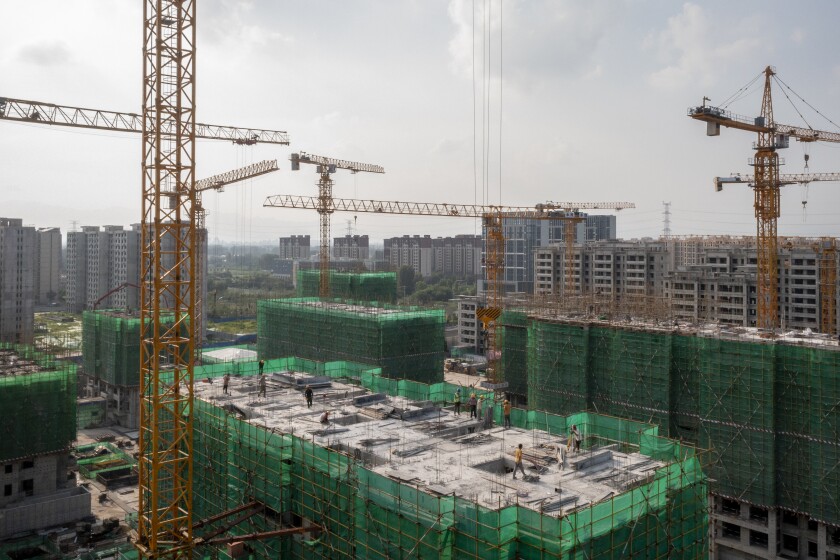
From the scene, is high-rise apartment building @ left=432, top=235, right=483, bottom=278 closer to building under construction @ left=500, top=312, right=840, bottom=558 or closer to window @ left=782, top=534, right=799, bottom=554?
building under construction @ left=500, top=312, right=840, bottom=558

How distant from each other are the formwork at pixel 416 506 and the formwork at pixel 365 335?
19100mm

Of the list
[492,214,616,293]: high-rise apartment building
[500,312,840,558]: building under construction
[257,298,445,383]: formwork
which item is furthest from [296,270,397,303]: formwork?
[492,214,616,293]: high-rise apartment building

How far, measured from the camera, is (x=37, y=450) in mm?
34062

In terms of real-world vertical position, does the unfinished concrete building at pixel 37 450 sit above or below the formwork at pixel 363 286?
below

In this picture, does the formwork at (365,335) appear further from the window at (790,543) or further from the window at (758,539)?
the window at (790,543)

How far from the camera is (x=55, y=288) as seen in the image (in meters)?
124

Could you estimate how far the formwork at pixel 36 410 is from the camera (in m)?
33.2

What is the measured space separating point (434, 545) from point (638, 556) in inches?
202

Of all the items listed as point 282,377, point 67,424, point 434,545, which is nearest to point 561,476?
point 434,545

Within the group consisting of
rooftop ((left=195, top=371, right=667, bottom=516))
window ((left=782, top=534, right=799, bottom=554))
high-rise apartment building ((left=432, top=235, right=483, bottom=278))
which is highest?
high-rise apartment building ((left=432, top=235, right=483, bottom=278))

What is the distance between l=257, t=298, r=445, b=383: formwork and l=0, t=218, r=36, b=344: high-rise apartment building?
99.9ft

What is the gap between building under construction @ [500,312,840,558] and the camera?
89.3 feet

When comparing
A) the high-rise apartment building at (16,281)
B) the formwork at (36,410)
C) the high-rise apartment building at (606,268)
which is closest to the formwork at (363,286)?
the high-rise apartment building at (606,268)

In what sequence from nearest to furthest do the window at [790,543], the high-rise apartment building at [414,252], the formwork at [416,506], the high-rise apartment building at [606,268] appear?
the formwork at [416,506], the window at [790,543], the high-rise apartment building at [606,268], the high-rise apartment building at [414,252]
